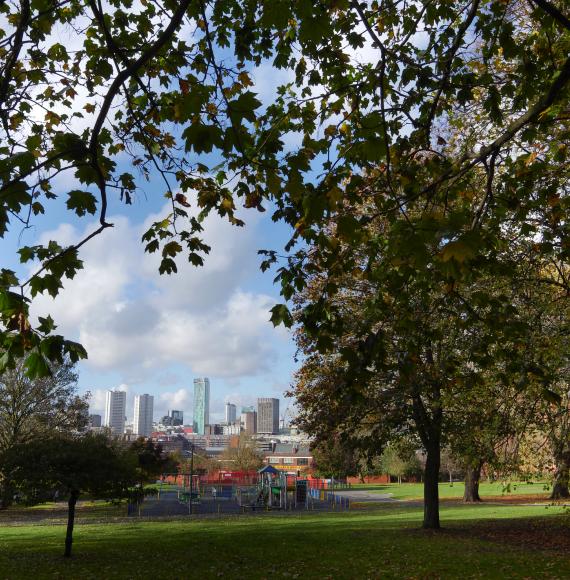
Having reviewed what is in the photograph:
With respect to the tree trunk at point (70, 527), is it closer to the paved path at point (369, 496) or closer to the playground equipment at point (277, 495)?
the playground equipment at point (277, 495)

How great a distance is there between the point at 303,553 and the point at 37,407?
1034 inches

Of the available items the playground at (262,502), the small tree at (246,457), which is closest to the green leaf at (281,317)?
the playground at (262,502)

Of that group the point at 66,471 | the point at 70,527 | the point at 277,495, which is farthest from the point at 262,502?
the point at 66,471

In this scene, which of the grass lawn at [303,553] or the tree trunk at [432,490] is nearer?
the grass lawn at [303,553]

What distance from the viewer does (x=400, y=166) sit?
6984 mm

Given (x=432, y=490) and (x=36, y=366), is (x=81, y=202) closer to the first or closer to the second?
(x=36, y=366)

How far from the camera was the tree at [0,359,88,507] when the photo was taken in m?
34.6

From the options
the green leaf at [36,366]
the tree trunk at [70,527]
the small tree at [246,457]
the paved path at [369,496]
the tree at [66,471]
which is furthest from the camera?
the small tree at [246,457]

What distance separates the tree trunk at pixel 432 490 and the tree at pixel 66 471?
33.8 ft

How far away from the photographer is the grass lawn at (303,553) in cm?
1173

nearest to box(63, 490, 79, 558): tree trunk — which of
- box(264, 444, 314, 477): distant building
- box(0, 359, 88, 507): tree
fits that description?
box(0, 359, 88, 507): tree

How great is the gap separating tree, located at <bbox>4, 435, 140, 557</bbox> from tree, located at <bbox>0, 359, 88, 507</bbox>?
774 inches

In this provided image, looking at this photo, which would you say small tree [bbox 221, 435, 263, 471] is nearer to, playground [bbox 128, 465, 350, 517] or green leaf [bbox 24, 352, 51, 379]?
playground [bbox 128, 465, 350, 517]

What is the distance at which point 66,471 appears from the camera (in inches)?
592
